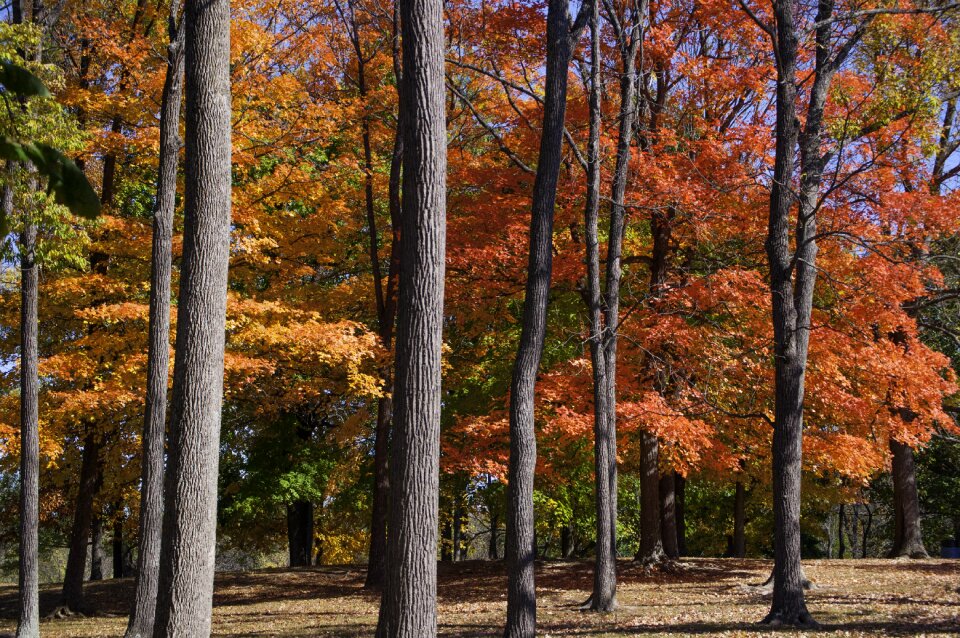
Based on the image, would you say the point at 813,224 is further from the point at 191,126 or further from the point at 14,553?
the point at 14,553

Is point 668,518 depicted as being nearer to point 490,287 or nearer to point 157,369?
point 490,287

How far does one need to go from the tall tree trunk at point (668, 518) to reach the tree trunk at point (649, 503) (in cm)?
85

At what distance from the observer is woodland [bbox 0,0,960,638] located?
664 cm

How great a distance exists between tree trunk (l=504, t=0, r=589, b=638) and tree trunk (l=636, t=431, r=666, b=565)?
7252mm

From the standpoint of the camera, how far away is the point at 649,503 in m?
16.2

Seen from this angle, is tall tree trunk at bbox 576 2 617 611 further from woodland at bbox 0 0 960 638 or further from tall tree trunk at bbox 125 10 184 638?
tall tree trunk at bbox 125 10 184 638

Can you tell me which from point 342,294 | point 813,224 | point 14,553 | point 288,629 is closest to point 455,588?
point 288,629

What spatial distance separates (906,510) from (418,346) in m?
18.0

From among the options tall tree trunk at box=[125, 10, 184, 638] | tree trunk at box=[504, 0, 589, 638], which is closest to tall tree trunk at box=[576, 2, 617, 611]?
tree trunk at box=[504, 0, 589, 638]

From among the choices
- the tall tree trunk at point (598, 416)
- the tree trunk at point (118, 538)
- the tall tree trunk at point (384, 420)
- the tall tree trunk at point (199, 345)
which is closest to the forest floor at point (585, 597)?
the tall tree trunk at point (598, 416)

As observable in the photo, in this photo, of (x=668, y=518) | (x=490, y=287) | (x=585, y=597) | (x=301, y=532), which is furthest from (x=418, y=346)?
(x=301, y=532)

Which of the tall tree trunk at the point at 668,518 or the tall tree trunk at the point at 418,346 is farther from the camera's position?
the tall tree trunk at the point at 668,518

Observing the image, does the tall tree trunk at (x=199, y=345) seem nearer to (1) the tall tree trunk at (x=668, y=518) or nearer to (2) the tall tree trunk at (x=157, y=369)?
(2) the tall tree trunk at (x=157, y=369)

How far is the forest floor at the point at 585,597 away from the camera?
384 inches
